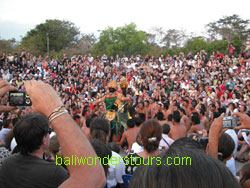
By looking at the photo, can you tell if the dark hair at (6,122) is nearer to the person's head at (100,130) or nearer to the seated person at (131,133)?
the seated person at (131,133)

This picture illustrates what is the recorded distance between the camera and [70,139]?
114cm

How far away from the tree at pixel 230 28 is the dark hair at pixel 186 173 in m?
36.7

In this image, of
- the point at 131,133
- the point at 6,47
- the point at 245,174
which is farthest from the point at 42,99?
the point at 6,47

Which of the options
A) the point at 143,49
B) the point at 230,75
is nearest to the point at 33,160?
the point at 230,75

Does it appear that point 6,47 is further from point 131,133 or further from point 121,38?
point 131,133

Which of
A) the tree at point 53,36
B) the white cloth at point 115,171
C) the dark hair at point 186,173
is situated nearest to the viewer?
the dark hair at point 186,173

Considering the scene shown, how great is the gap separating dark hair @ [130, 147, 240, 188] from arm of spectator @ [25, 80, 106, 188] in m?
0.28

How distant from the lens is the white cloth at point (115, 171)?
3.23m

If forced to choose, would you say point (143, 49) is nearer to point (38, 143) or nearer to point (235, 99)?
→ point (235, 99)

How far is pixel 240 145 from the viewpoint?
7.53 m

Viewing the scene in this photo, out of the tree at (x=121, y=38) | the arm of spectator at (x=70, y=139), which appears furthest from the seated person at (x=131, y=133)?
the tree at (x=121, y=38)

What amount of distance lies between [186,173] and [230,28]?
132ft

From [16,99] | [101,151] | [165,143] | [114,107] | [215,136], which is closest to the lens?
[16,99]

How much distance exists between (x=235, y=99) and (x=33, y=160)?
11.3m
